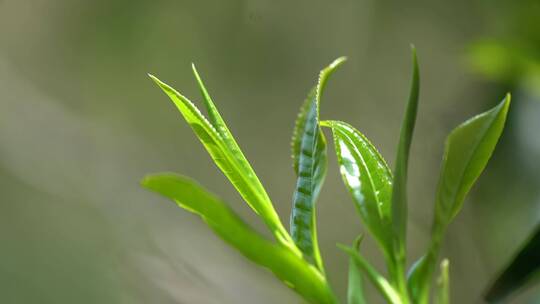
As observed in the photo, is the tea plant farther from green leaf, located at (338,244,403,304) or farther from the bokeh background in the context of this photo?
the bokeh background

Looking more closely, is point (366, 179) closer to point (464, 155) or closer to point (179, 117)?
point (464, 155)

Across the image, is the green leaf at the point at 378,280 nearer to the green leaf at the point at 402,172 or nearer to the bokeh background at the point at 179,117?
the green leaf at the point at 402,172

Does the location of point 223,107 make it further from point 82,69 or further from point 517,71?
point 517,71

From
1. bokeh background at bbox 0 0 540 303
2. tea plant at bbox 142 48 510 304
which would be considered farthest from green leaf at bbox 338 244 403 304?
bokeh background at bbox 0 0 540 303

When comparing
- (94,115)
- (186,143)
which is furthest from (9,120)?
(186,143)

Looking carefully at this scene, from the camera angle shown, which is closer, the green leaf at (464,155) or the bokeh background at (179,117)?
the green leaf at (464,155)

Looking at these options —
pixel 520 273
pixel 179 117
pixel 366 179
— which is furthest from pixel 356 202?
pixel 179 117

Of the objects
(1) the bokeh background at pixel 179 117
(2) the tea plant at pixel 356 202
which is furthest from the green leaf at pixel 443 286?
(1) the bokeh background at pixel 179 117
